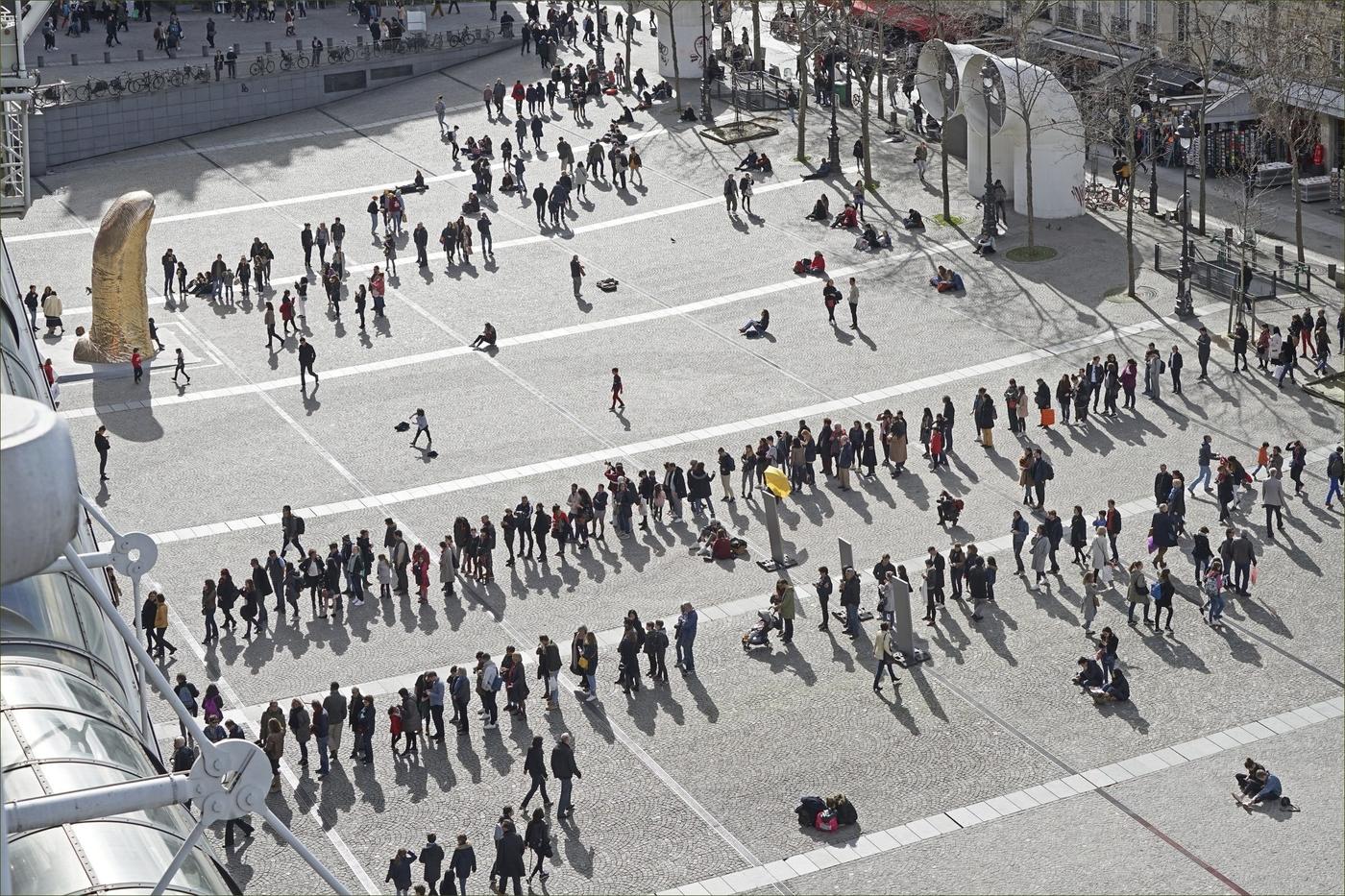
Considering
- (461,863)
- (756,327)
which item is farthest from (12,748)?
(756,327)

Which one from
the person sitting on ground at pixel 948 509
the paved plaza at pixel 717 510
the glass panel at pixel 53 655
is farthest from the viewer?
the person sitting on ground at pixel 948 509

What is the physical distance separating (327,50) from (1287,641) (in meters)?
45.1

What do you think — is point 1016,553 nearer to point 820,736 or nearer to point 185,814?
point 820,736

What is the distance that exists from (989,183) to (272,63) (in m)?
26.9

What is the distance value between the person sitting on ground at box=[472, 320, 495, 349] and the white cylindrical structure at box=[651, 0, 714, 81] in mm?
22445

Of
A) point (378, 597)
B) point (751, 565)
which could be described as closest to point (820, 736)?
point (751, 565)

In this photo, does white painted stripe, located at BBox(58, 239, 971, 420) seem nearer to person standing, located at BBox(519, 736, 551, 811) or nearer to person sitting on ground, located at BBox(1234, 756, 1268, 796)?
person standing, located at BBox(519, 736, 551, 811)

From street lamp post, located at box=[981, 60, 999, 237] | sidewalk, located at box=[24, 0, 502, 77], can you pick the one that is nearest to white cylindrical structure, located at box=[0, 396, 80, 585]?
street lamp post, located at box=[981, 60, 999, 237]

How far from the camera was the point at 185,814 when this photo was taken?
35.7 ft

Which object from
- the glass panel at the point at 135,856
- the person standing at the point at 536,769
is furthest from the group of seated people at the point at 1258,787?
the glass panel at the point at 135,856

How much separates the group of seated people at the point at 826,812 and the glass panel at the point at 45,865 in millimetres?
16404

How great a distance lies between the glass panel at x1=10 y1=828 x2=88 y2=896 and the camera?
358 inches

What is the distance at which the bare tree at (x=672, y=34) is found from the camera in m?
61.6

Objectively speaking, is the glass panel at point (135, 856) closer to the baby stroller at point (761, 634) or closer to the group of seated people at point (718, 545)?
the baby stroller at point (761, 634)
